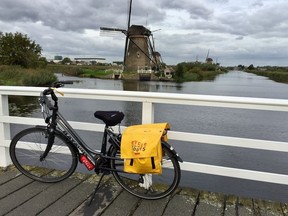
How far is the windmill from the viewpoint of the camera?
39312 millimetres

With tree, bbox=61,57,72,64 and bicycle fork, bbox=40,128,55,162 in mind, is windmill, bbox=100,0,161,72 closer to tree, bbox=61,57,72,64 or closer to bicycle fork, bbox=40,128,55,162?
bicycle fork, bbox=40,128,55,162

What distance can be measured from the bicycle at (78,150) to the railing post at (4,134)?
0.20 m

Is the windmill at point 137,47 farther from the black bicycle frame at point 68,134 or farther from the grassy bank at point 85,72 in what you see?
the black bicycle frame at point 68,134

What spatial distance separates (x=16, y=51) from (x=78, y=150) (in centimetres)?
3201

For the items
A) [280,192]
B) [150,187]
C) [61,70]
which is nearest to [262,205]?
[150,187]

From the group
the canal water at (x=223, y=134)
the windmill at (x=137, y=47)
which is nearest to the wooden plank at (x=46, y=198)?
the canal water at (x=223, y=134)

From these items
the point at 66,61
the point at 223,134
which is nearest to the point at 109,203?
the point at 223,134

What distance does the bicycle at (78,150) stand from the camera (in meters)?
2.31

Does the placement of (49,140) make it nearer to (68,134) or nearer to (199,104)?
(68,134)

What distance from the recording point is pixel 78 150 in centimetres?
254

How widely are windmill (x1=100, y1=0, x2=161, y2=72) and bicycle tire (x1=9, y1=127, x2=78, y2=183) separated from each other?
38082 millimetres

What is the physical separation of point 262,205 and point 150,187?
3.39 ft

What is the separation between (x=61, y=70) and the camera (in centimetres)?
6275

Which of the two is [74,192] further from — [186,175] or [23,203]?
[186,175]
